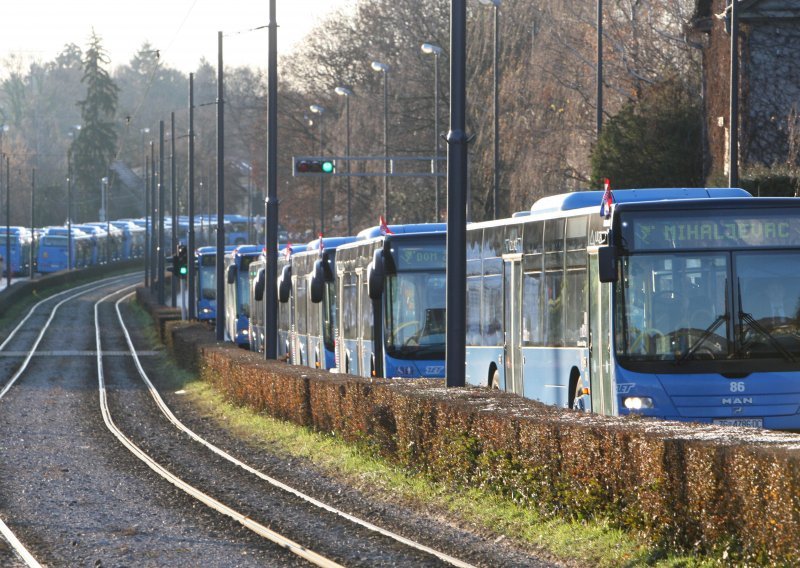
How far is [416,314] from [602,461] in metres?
11.6

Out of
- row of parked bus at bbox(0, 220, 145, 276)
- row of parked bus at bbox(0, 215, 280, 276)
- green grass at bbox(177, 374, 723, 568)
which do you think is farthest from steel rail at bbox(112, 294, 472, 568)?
row of parked bus at bbox(0, 220, 145, 276)

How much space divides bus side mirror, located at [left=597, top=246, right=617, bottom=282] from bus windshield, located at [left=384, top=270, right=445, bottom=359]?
8287 millimetres

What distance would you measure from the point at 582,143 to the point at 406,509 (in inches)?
1455

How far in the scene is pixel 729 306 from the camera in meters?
14.9

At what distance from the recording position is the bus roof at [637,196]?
1733 cm

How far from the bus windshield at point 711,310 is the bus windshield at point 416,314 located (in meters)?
8.00

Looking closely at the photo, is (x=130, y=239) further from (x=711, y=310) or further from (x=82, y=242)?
(x=711, y=310)

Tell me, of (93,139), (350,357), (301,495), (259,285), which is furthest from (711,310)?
(93,139)

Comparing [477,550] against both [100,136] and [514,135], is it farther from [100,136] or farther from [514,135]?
[100,136]

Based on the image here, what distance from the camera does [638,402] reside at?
Result: 1490cm

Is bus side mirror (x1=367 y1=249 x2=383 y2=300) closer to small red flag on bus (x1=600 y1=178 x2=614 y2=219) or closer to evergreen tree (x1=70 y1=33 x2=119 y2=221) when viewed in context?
small red flag on bus (x1=600 y1=178 x2=614 y2=219)

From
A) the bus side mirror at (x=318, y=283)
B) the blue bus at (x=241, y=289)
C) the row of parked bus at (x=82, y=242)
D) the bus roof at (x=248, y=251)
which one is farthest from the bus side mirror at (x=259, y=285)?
the row of parked bus at (x=82, y=242)

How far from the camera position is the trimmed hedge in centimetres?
942

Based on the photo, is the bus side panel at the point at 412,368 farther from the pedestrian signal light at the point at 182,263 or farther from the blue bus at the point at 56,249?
the blue bus at the point at 56,249
